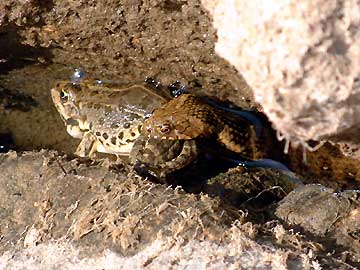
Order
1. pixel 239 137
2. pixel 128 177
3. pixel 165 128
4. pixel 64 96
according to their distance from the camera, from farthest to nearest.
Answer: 1. pixel 64 96
2. pixel 239 137
3. pixel 165 128
4. pixel 128 177

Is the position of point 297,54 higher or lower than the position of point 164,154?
higher

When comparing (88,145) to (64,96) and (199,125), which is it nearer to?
(64,96)

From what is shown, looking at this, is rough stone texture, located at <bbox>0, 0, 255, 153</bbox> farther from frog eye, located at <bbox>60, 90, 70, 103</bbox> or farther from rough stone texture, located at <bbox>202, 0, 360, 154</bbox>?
rough stone texture, located at <bbox>202, 0, 360, 154</bbox>

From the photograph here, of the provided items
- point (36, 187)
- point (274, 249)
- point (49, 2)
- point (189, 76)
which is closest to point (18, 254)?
point (36, 187)

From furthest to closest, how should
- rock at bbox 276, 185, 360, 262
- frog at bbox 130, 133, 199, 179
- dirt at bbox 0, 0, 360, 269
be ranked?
frog at bbox 130, 133, 199, 179 → rock at bbox 276, 185, 360, 262 → dirt at bbox 0, 0, 360, 269

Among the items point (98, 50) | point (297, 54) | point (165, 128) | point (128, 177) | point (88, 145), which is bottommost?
point (88, 145)

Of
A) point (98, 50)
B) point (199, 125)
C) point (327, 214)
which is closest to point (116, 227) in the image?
point (327, 214)

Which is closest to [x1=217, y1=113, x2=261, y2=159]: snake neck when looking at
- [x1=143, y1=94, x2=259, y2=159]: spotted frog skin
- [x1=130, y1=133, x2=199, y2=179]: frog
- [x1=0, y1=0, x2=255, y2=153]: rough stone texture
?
[x1=143, y1=94, x2=259, y2=159]: spotted frog skin
